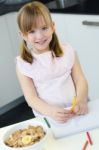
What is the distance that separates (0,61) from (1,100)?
0.32m

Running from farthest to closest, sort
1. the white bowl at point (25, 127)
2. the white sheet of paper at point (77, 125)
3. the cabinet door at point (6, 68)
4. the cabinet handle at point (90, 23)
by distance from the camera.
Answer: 1. the cabinet door at point (6, 68)
2. the cabinet handle at point (90, 23)
3. the white sheet of paper at point (77, 125)
4. the white bowl at point (25, 127)

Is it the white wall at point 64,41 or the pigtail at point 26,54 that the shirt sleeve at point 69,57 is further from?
the white wall at point 64,41

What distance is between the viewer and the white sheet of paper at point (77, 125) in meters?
1.05

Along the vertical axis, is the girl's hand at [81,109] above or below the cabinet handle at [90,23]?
above

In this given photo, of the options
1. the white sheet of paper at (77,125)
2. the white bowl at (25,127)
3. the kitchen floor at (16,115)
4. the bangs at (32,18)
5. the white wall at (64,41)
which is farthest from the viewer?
the kitchen floor at (16,115)

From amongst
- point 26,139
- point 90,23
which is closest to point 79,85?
point 26,139

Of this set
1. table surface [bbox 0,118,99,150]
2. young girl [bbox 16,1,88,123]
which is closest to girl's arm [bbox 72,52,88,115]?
young girl [bbox 16,1,88,123]

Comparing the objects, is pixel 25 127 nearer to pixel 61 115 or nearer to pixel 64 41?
pixel 61 115

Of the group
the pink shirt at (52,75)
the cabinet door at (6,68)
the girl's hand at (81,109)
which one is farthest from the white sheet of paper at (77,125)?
the cabinet door at (6,68)

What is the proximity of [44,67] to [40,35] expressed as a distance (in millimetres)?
162

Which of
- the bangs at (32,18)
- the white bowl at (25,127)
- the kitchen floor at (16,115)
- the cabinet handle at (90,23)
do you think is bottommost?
the kitchen floor at (16,115)

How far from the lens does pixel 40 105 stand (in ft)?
4.16

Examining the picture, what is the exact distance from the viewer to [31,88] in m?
1.33

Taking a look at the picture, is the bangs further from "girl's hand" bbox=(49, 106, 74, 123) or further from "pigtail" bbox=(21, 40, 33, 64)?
"girl's hand" bbox=(49, 106, 74, 123)
